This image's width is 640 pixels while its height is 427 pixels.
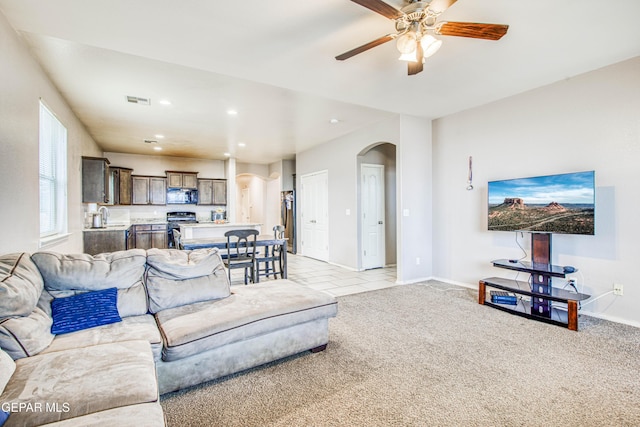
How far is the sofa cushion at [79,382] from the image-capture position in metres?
1.17

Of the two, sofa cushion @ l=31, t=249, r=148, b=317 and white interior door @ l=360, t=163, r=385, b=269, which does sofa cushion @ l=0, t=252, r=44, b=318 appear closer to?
sofa cushion @ l=31, t=249, r=148, b=317

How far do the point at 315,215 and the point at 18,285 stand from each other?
19.3 feet

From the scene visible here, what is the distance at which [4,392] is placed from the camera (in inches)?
48.9

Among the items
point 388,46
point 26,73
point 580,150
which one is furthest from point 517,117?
point 26,73

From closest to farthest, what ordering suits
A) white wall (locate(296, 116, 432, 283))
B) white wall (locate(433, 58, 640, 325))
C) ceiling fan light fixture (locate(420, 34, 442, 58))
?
ceiling fan light fixture (locate(420, 34, 442, 58)), white wall (locate(433, 58, 640, 325)), white wall (locate(296, 116, 432, 283))

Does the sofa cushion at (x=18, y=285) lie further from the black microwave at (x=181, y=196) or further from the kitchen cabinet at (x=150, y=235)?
the black microwave at (x=181, y=196)

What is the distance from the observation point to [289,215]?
8719 millimetres

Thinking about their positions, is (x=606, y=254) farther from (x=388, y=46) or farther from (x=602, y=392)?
(x=388, y=46)

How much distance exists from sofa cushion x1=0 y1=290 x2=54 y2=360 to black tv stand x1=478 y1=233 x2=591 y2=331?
414 cm

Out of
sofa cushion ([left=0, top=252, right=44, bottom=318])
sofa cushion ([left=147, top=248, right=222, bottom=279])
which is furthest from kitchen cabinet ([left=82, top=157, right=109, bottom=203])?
sofa cushion ([left=0, top=252, right=44, bottom=318])

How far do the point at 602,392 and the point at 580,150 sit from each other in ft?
8.65

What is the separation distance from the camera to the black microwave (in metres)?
8.48

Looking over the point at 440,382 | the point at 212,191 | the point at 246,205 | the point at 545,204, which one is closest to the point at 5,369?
the point at 440,382

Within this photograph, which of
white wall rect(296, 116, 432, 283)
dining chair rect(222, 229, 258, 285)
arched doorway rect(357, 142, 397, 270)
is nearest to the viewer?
dining chair rect(222, 229, 258, 285)
